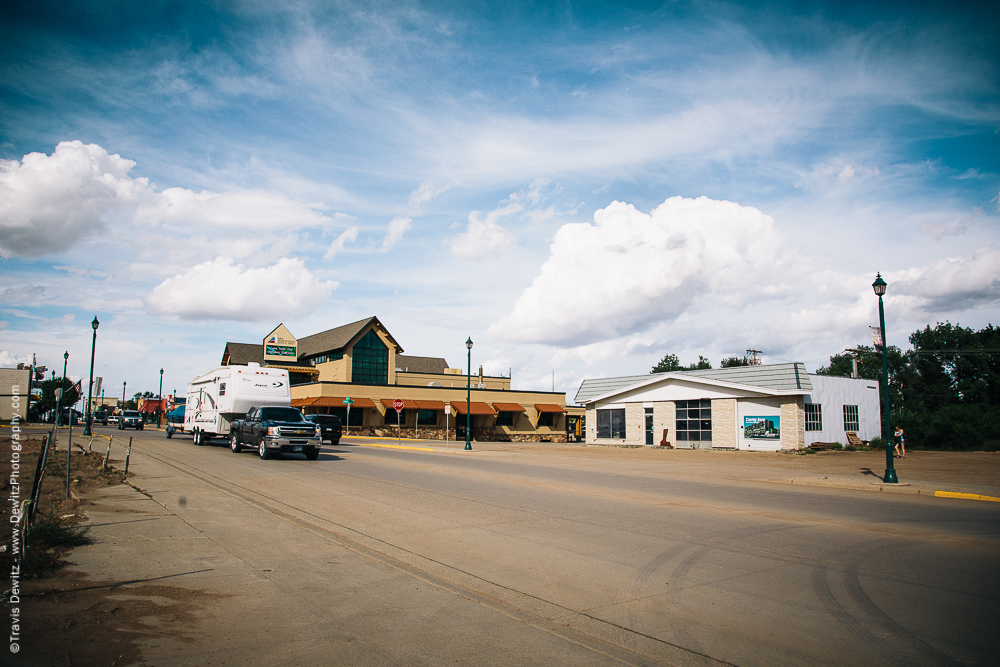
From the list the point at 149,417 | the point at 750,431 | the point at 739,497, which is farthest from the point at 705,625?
the point at 149,417

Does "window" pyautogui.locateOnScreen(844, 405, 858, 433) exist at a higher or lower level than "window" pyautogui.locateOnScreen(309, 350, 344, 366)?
lower

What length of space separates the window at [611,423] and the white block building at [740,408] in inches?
3.0

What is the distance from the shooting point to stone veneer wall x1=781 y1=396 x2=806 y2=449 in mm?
35406

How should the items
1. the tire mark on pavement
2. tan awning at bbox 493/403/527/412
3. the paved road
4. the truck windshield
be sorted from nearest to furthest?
the tire mark on pavement → the paved road → the truck windshield → tan awning at bbox 493/403/527/412

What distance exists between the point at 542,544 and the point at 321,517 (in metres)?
4.12

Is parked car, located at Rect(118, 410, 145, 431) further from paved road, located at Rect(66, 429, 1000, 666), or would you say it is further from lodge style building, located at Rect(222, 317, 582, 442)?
paved road, located at Rect(66, 429, 1000, 666)

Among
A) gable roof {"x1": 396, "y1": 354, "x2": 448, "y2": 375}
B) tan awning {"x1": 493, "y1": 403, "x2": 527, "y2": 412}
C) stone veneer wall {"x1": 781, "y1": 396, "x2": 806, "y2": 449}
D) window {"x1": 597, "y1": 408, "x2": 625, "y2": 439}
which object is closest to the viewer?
stone veneer wall {"x1": 781, "y1": 396, "x2": 806, "y2": 449}

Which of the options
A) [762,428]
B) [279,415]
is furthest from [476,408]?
[279,415]

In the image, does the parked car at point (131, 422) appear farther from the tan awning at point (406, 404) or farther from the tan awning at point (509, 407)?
the tan awning at point (509, 407)

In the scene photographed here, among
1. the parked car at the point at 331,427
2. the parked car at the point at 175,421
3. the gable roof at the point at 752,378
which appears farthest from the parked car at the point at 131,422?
the gable roof at the point at 752,378

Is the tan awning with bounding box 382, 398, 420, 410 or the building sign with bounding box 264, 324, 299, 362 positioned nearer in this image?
the tan awning with bounding box 382, 398, 420, 410

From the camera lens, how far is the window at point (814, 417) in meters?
36.2

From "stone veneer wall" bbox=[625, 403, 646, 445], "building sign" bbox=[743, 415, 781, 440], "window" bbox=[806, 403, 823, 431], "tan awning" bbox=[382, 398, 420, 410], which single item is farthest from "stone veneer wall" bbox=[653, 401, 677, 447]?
"tan awning" bbox=[382, 398, 420, 410]

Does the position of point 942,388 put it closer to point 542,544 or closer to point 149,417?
point 542,544
